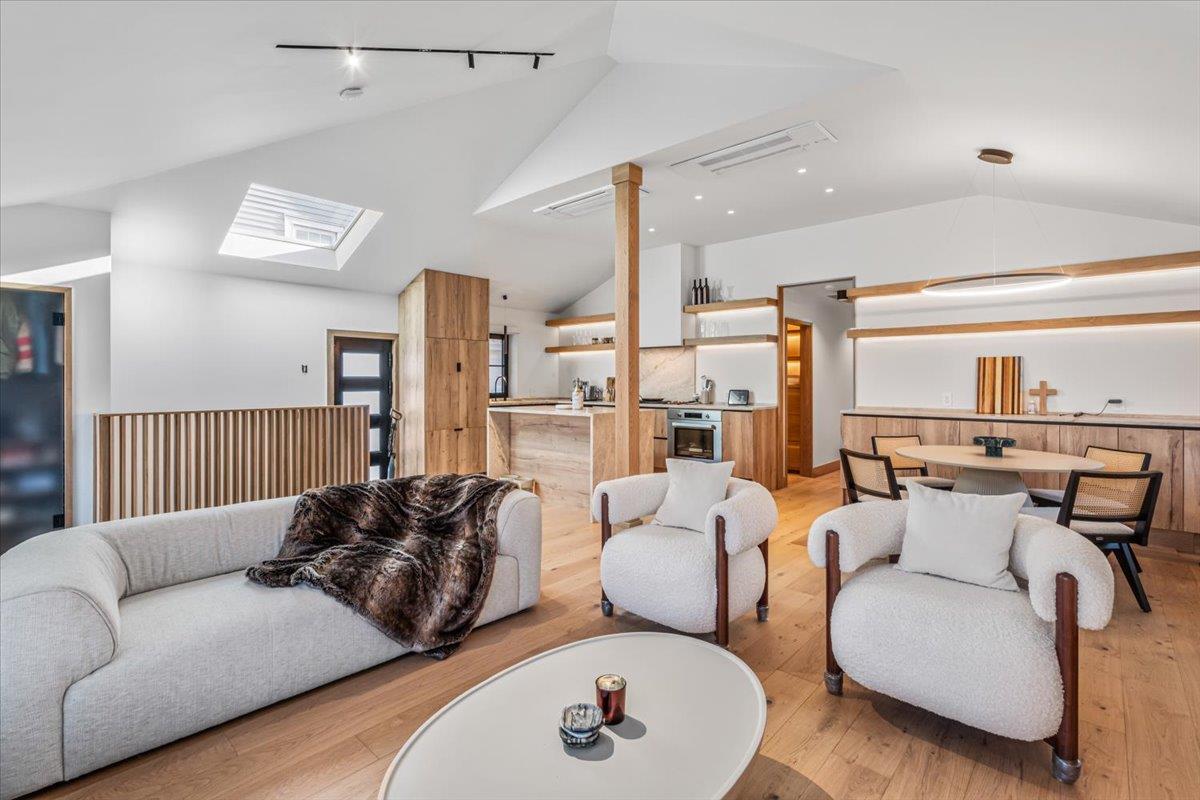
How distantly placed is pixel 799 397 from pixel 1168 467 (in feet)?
12.5

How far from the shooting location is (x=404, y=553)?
104 inches

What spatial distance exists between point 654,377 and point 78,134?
5802 millimetres

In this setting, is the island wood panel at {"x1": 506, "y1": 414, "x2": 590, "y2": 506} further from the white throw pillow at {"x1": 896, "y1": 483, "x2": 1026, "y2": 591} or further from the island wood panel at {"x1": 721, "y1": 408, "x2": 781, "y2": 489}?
the white throw pillow at {"x1": 896, "y1": 483, "x2": 1026, "y2": 591}

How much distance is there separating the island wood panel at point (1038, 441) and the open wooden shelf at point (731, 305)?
2.63m

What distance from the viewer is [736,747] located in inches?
51.9

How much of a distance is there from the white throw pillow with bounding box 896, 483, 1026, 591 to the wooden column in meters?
2.28

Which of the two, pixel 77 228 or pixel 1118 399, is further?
pixel 1118 399

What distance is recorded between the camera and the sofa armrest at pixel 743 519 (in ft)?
8.21

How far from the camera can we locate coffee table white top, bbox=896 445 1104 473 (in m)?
3.30

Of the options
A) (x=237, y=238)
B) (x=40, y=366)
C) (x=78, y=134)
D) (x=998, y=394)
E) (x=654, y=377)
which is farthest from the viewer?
(x=654, y=377)

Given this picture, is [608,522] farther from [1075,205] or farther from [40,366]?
[1075,205]

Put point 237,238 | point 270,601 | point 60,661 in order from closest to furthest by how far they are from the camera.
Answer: point 60,661, point 270,601, point 237,238

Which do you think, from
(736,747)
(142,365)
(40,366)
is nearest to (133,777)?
(736,747)

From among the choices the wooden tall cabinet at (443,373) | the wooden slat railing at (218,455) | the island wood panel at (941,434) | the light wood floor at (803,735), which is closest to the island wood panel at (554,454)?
the wooden tall cabinet at (443,373)
